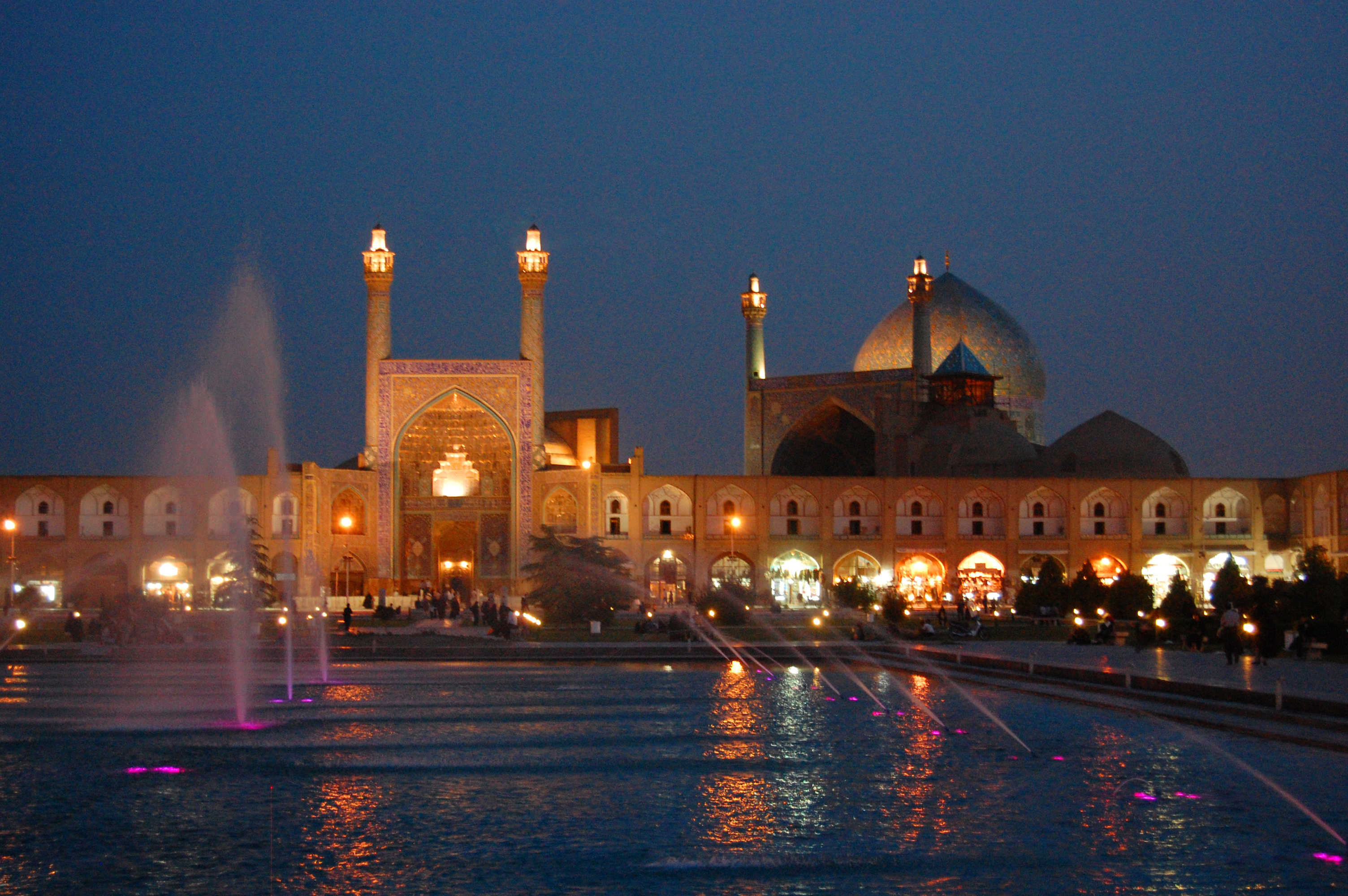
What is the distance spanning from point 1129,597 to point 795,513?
15.5 metres

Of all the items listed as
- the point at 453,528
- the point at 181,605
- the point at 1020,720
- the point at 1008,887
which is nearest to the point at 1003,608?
the point at 453,528

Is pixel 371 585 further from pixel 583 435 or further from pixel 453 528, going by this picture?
pixel 583 435

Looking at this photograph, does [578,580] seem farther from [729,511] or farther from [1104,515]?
[1104,515]

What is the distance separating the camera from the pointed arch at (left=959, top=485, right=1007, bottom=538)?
38938 millimetres

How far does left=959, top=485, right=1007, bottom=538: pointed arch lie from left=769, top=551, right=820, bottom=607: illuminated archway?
13.0 ft

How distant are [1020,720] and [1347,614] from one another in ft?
22.8

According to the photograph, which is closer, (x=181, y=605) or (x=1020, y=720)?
(x=1020, y=720)

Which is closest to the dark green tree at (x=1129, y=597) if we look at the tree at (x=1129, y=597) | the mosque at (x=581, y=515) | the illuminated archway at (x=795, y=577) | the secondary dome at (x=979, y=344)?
the tree at (x=1129, y=597)

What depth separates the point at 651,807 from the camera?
7469 millimetres

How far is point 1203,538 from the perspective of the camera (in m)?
39.1

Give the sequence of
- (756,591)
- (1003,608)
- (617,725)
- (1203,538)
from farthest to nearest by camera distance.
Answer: (1203,538) < (756,591) < (1003,608) < (617,725)

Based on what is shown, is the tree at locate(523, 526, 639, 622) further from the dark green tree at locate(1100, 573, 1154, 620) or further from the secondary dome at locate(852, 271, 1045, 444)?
the secondary dome at locate(852, 271, 1045, 444)

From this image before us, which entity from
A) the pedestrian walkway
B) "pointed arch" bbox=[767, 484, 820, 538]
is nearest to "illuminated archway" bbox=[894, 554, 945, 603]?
"pointed arch" bbox=[767, 484, 820, 538]

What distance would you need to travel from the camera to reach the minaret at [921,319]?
4344 cm
